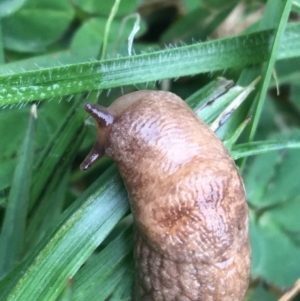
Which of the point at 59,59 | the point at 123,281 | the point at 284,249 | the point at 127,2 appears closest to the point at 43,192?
the point at 123,281

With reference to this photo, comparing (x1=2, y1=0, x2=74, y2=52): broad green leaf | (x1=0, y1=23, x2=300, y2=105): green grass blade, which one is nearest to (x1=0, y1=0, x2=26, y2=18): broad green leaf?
(x1=2, y1=0, x2=74, y2=52): broad green leaf

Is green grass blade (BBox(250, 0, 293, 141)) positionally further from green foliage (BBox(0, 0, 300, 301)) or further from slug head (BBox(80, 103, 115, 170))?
slug head (BBox(80, 103, 115, 170))

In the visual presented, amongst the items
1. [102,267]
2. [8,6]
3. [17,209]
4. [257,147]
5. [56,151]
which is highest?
[8,6]

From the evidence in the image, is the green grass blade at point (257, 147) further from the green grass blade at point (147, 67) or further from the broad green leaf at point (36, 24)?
the broad green leaf at point (36, 24)

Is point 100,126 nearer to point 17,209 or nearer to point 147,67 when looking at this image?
point 147,67

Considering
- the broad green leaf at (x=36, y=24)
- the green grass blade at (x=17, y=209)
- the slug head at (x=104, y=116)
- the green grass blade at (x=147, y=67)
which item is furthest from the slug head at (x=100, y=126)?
the broad green leaf at (x=36, y=24)

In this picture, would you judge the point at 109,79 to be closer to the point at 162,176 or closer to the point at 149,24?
the point at 162,176

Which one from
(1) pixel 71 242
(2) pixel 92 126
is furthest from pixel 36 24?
(1) pixel 71 242
